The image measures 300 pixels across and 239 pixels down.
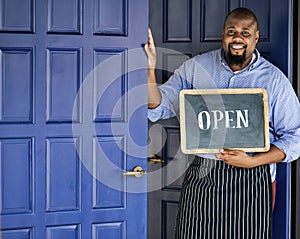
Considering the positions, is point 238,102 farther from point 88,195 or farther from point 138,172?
point 88,195

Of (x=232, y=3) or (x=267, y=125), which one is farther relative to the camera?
(x=232, y=3)

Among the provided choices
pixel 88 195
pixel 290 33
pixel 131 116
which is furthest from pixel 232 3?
pixel 88 195

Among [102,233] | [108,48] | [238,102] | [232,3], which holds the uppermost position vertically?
[232,3]

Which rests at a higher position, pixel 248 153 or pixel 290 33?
pixel 290 33

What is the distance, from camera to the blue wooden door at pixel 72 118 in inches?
128

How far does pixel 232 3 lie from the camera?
155 inches

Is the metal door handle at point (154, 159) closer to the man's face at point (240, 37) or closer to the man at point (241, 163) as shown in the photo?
the man at point (241, 163)

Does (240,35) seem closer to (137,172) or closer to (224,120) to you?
(224,120)

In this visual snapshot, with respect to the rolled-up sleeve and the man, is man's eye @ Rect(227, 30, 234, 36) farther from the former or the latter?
the rolled-up sleeve

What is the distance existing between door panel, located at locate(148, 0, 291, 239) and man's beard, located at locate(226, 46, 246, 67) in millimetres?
365

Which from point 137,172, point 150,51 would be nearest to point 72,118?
point 137,172

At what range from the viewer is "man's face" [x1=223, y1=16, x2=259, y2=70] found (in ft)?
11.4

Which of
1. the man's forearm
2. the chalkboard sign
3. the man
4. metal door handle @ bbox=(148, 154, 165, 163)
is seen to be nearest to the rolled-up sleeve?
the man

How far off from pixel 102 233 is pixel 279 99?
1.19 meters
